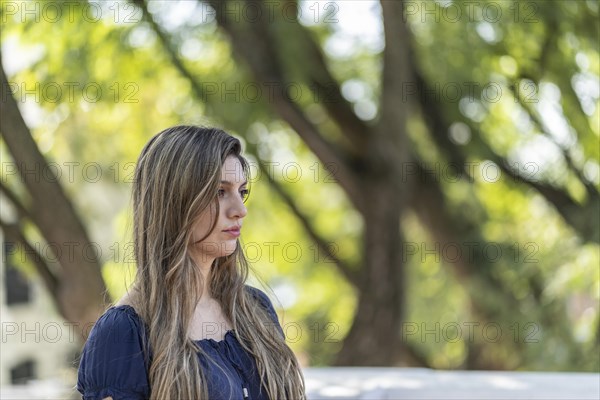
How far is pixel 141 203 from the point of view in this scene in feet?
7.13

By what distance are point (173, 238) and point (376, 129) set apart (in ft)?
13.8

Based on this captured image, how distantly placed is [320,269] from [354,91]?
2941 millimetres

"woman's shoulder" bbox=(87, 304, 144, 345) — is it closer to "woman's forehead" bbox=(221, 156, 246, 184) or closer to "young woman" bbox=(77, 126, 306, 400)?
"young woman" bbox=(77, 126, 306, 400)

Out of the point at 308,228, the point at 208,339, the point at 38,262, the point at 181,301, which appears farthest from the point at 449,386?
the point at 308,228

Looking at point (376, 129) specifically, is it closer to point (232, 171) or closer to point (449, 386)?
point (449, 386)

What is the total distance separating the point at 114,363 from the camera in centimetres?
204

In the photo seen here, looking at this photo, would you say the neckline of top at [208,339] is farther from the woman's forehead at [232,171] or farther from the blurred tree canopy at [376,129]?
the blurred tree canopy at [376,129]

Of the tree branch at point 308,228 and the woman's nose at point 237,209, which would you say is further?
the tree branch at point 308,228

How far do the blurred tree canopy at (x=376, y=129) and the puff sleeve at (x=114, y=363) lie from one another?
2349mm

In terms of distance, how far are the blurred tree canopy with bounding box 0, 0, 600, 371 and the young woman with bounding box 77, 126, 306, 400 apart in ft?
7.35

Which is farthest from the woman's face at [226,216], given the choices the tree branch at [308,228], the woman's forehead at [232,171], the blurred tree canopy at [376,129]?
the tree branch at [308,228]

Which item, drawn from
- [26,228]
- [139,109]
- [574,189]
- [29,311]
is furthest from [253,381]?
[29,311]

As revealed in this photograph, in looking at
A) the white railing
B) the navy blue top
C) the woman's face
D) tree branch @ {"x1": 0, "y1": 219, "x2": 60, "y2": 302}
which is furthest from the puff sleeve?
tree branch @ {"x1": 0, "y1": 219, "x2": 60, "y2": 302}

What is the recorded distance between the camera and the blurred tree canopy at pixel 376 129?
5.73 meters
